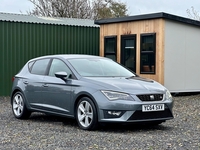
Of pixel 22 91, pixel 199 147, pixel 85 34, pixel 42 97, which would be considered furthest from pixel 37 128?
pixel 85 34

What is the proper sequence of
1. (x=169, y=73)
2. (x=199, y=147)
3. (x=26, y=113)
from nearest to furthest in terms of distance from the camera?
1. (x=199, y=147)
2. (x=26, y=113)
3. (x=169, y=73)

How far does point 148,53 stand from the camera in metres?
14.8

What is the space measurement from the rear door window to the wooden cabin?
5.61 metres

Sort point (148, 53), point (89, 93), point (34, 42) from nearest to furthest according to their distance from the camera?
point (89, 93)
point (148, 53)
point (34, 42)

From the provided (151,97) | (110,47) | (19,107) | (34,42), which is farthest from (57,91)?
(34,42)

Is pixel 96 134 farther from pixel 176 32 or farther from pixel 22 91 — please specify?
pixel 176 32

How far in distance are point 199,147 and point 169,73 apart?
8.36 m

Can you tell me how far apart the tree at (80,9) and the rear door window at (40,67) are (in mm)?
25889

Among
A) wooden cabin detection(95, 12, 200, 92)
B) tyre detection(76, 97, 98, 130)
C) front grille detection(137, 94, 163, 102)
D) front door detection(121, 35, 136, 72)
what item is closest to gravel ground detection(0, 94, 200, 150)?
tyre detection(76, 97, 98, 130)

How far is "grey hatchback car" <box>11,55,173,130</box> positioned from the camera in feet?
25.2

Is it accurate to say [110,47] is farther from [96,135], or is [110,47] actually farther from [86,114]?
[96,135]

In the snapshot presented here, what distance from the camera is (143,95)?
7.78m

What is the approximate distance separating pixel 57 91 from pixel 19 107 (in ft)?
5.69

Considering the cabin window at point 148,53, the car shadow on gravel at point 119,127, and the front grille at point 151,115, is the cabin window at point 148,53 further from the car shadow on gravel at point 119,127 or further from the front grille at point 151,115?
the front grille at point 151,115
